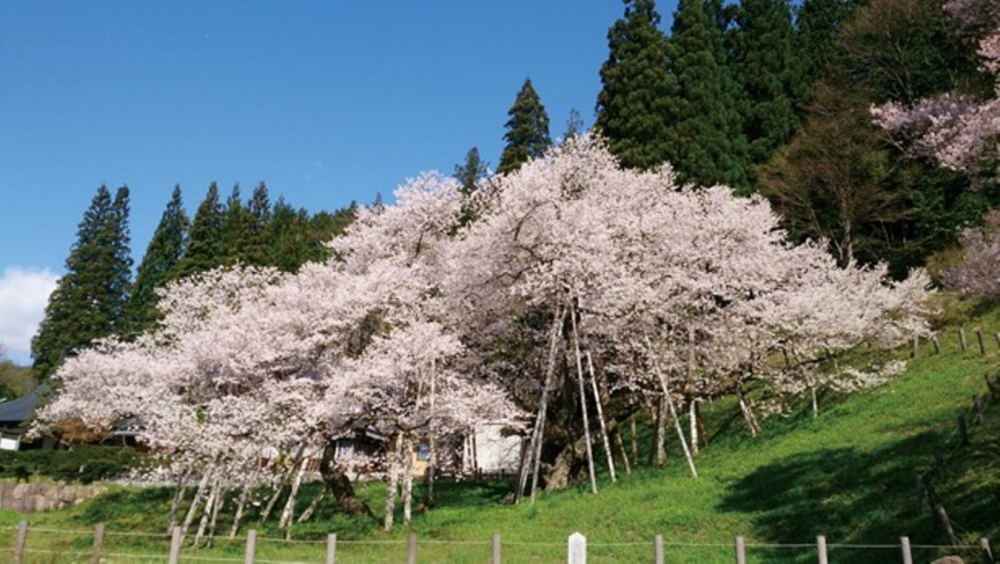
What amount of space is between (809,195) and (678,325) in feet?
53.5

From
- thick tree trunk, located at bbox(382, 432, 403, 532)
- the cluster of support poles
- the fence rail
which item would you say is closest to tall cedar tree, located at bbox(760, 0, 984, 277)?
the cluster of support poles

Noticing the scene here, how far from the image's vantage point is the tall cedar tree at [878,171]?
108ft

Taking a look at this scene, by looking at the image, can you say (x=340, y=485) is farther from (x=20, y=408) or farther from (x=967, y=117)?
(x=20, y=408)

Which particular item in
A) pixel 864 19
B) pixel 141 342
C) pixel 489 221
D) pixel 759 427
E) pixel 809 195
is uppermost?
pixel 864 19

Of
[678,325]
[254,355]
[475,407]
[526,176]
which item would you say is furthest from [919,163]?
[254,355]

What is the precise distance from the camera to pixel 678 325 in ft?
79.2

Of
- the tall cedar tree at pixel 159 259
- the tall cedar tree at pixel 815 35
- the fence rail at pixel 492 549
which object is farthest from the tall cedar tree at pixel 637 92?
the tall cedar tree at pixel 159 259

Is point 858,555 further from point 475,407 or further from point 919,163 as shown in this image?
point 919,163

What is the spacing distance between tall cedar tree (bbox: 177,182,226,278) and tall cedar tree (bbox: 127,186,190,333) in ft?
10.2

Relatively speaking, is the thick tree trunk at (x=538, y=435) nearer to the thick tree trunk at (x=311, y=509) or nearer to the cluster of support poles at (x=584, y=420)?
the cluster of support poles at (x=584, y=420)

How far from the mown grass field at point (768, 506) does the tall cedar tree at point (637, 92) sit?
16.2m

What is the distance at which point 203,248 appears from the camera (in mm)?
53969

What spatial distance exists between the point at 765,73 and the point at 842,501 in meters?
35.1

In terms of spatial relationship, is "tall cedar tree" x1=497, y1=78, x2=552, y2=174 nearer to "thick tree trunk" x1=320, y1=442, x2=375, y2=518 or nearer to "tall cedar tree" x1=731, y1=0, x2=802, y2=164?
"tall cedar tree" x1=731, y1=0, x2=802, y2=164
